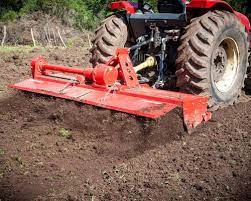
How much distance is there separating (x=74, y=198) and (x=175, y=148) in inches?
56.7

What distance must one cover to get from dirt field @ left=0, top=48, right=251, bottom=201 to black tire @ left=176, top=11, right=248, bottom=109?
1.25ft

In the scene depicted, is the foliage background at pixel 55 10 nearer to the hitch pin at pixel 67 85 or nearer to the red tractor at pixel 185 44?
the red tractor at pixel 185 44

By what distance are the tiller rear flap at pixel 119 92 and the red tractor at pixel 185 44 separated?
0.35m

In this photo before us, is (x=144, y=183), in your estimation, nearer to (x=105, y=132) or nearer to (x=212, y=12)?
(x=105, y=132)

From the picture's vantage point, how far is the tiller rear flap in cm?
494

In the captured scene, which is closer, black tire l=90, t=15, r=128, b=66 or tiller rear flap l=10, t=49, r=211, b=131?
tiller rear flap l=10, t=49, r=211, b=131

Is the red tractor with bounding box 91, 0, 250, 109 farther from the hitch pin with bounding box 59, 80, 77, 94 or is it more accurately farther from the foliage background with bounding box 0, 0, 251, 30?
the foliage background with bounding box 0, 0, 251, 30

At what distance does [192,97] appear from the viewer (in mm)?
5098

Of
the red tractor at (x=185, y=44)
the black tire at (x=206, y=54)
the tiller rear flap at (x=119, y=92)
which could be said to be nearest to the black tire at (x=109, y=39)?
the red tractor at (x=185, y=44)

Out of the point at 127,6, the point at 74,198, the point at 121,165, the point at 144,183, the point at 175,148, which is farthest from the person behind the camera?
the point at 127,6

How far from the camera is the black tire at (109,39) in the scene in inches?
247

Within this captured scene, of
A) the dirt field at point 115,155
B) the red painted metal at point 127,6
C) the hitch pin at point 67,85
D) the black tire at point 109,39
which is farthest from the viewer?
the red painted metal at point 127,6

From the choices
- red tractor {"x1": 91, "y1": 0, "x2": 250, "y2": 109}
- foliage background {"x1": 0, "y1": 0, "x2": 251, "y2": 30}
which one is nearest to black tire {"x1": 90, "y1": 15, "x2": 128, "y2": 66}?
red tractor {"x1": 91, "y1": 0, "x2": 250, "y2": 109}

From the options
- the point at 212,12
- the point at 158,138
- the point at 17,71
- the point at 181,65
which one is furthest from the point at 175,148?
the point at 17,71
